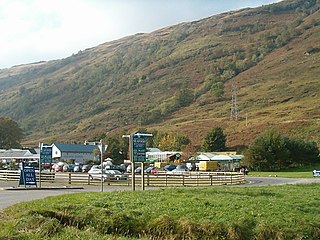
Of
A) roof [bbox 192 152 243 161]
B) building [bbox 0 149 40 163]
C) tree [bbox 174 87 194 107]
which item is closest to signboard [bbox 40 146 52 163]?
roof [bbox 192 152 243 161]

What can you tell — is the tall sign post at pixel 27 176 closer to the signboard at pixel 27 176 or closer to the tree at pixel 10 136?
the signboard at pixel 27 176

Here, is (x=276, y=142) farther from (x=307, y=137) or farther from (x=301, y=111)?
(x=301, y=111)

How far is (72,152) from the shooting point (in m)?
115

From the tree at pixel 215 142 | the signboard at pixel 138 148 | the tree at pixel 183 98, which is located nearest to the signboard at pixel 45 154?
the signboard at pixel 138 148

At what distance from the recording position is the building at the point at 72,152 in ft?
371

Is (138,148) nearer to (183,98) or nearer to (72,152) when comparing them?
(72,152)

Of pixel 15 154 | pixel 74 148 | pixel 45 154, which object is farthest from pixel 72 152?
pixel 45 154

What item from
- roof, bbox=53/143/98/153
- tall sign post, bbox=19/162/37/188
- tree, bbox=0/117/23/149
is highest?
tree, bbox=0/117/23/149

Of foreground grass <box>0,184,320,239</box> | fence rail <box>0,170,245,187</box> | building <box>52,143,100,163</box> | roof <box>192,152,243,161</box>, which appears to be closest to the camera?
foreground grass <box>0,184,320,239</box>

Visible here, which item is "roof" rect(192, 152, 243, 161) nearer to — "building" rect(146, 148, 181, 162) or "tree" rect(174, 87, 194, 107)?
"building" rect(146, 148, 181, 162)

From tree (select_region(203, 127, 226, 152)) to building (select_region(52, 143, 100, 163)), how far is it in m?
25.6

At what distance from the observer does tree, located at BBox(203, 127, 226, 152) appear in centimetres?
10156

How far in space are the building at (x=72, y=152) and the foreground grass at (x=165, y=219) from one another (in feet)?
314

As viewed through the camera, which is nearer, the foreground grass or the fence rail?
the foreground grass
